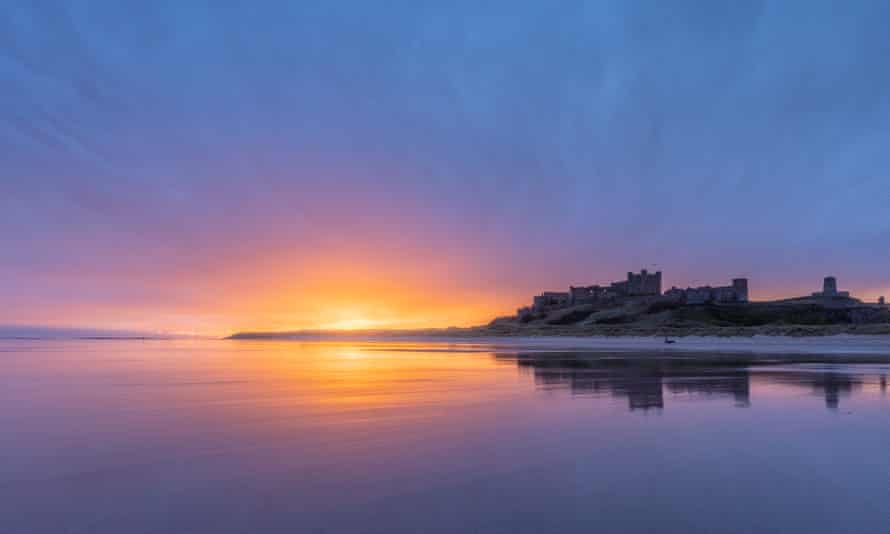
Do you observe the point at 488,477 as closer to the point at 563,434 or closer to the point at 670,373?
the point at 563,434

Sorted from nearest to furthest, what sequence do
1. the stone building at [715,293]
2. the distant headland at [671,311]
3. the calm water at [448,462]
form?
the calm water at [448,462], the distant headland at [671,311], the stone building at [715,293]

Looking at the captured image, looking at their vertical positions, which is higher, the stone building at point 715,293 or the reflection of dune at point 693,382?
the stone building at point 715,293

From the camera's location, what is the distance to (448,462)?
24.6 feet

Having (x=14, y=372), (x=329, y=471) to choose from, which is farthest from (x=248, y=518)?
(x=14, y=372)

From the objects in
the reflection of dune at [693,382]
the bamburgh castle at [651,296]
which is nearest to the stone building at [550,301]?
the bamburgh castle at [651,296]

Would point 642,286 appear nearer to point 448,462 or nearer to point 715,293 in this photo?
point 715,293

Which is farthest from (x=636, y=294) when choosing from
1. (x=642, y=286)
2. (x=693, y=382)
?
(x=693, y=382)

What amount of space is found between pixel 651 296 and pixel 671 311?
32.0m

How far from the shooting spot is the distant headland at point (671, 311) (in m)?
107

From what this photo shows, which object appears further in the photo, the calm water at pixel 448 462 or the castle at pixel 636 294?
the castle at pixel 636 294

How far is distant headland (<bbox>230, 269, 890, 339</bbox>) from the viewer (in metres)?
107

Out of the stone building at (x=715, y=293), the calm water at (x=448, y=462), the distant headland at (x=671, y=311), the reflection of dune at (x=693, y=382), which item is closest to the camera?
the calm water at (x=448, y=462)

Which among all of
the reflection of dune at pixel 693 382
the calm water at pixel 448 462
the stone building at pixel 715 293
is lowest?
the reflection of dune at pixel 693 382

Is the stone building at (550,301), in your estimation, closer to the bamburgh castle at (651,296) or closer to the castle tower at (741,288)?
the bamburgh castle at (651,296)
